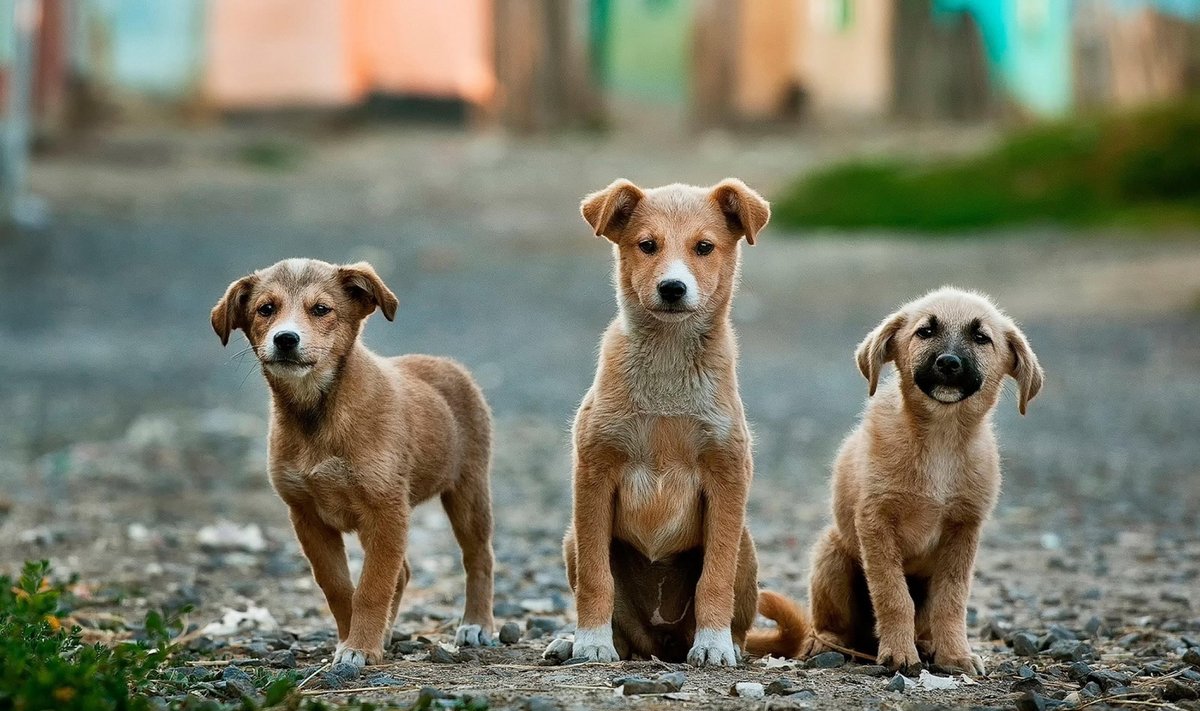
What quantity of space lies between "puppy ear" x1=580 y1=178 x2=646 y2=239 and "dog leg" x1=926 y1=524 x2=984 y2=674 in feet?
5.27

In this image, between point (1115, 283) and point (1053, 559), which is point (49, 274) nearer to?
point (1115, 283)

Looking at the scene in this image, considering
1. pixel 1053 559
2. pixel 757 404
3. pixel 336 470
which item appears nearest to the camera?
pixel 336 470

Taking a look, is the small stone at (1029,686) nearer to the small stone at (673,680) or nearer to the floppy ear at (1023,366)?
the floppy ear at (1023,366)

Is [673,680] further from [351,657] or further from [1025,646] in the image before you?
[1025,646]

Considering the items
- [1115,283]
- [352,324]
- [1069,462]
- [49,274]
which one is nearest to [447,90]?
[49,274]

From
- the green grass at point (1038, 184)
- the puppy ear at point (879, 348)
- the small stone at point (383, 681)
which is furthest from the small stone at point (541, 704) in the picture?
the green grass at point (1038, 184)

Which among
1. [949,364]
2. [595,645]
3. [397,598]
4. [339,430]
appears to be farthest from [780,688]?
[397,598]

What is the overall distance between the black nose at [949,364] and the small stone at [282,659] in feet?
8.24

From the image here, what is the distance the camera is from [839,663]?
5.78 metres

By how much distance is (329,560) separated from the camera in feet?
18.7

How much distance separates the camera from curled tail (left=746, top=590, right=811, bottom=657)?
6.10 meters

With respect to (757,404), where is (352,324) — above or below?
above

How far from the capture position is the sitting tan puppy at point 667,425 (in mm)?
5512

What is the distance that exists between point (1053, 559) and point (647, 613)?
3.25 m
